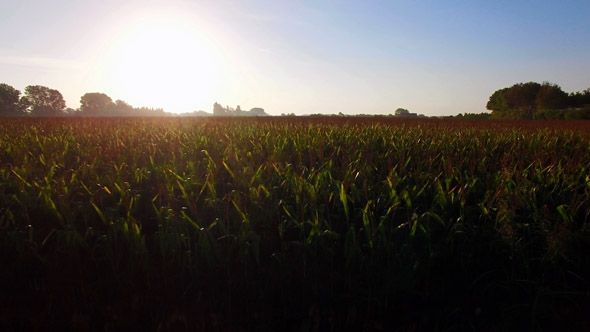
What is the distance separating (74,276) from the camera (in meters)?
1.89

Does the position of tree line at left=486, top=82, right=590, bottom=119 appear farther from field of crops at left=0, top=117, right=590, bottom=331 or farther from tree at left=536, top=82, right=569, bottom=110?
field of crops at left=0, top=117, right=590, bottom=331

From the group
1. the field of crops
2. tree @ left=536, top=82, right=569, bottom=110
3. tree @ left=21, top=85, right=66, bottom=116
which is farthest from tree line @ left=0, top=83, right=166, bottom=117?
tree @ left=536, top=82, right=569, bottom=110

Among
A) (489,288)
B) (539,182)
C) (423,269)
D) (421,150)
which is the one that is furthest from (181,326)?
(421,150)


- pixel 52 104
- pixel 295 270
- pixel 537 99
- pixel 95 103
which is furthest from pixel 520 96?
pixel 52 104

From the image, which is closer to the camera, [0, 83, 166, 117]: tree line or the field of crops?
the field of crops

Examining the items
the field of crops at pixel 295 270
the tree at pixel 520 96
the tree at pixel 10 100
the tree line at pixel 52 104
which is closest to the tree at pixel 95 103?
the tree line at pixel 52 104

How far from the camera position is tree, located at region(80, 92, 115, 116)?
7412 centimetres

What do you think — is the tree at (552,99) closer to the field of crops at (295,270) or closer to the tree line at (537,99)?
the tree line at (537,99)

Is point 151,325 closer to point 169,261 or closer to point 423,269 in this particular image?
point 169,261

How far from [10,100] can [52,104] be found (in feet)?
27.9

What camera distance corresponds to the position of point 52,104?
241ft

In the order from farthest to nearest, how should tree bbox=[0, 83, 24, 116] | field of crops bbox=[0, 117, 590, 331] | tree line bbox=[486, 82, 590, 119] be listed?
1. tree bbox=[0, 83, 24, 116]
2. tree line bbox=[486, 82, 590, 119]
3. field of crops bbox=[0, 117, 590, 331]

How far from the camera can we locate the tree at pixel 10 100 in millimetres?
61391

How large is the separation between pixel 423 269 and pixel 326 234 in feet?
2.17
